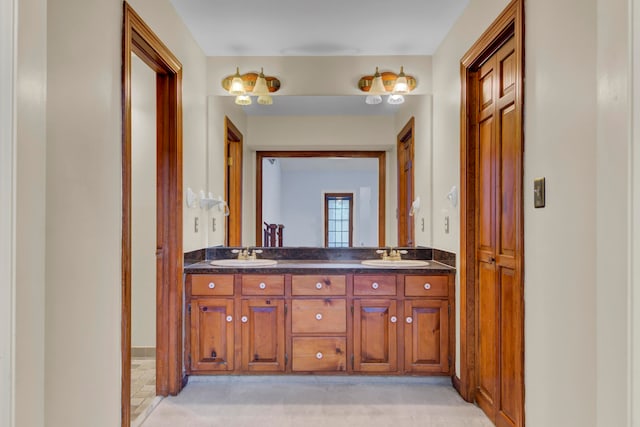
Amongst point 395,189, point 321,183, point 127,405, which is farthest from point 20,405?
point 395,189

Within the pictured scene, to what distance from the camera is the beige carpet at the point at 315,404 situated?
7.75ft

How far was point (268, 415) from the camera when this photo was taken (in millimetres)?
2439

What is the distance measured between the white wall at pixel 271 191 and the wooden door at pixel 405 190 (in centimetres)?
97

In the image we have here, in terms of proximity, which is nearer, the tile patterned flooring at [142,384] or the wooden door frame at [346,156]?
the tile patterned flooring at [142,384]

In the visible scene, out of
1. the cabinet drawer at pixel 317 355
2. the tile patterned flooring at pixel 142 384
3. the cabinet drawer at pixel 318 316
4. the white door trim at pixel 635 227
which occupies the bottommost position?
the tile patterned flooring at pixel 142 384

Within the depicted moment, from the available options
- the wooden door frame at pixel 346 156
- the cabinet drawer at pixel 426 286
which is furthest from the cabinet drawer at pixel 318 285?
the wooden door frame at pixel 346 156

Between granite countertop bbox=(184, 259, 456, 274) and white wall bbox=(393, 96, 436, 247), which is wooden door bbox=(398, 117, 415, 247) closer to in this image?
white wall bbox=(393, 96, 436, 247)

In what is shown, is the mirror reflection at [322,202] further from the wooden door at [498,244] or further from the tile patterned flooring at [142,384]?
the tile patterned flooring at [142,384]

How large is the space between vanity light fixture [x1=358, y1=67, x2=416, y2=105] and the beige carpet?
2079 millimetres

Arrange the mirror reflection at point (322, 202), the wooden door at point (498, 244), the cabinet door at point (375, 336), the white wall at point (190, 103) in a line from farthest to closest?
the mirror reflection at point (322, 202), the cabinet door at point (375, 336), the white wall at point (190, 103), the wooden door at point (498, 244)

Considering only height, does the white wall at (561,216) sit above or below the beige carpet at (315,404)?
above

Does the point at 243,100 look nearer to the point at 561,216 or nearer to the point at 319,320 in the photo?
the point at 319,320

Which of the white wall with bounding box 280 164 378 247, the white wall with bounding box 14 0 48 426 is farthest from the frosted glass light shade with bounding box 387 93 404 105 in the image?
the white wall with bounding box 14 0 48 426

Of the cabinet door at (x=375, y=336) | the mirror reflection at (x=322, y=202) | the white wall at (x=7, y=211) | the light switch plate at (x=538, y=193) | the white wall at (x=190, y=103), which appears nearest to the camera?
the white wall at (x=7, y=211)
